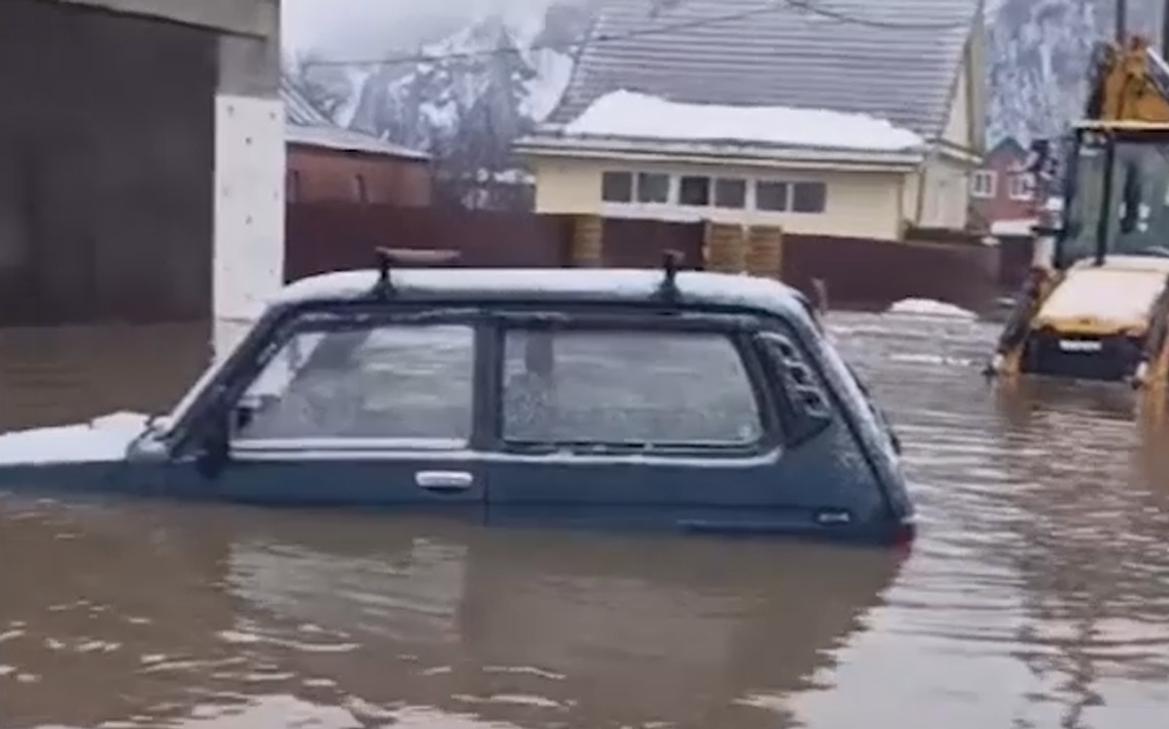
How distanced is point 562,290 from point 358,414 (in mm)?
786

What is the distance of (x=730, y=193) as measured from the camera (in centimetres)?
4488

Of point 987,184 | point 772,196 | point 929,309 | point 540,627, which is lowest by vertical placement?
point 929,309

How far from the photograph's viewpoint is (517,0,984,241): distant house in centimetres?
4428

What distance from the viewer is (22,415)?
13.5 metres

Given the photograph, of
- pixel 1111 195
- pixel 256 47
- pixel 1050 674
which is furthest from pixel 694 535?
pixel 256 47

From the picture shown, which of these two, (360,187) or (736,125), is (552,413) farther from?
(360,187)

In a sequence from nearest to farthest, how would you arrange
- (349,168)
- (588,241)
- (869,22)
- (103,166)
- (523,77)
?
(103,166)
(588,241)
(349,168)
(869,22)
(523,77)

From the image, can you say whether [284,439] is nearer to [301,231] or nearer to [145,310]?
[145,310]

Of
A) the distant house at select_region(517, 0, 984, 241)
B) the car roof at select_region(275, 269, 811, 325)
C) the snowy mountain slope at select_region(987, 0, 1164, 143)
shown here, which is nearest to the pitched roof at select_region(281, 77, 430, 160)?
the distant house at select_region(517, 0, 984, 241)

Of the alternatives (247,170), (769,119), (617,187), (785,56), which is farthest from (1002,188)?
(247,170)

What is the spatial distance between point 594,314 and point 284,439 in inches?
43.4

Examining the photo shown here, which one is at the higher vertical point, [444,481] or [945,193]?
[444,481]

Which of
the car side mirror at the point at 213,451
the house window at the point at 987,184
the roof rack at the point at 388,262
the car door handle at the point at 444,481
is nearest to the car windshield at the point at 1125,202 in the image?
the roof rack at the point at 388,262

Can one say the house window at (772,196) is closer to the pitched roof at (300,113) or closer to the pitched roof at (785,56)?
the pitched roof at (785,56)
